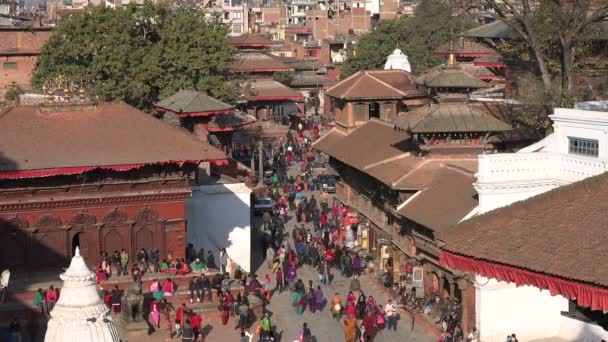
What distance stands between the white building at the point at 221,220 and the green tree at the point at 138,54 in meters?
15.7

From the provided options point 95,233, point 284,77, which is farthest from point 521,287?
point 284,77

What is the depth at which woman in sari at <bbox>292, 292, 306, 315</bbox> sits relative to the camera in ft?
107

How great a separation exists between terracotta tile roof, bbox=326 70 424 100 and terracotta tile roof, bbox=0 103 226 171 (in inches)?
623

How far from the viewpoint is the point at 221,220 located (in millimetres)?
37312

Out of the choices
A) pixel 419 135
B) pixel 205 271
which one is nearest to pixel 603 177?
pixel 205 271

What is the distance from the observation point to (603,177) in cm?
1057

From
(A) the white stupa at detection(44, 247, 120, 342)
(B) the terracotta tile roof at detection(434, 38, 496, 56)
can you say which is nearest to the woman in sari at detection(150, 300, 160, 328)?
(A) the white stupa at detection(44, 247, 120, 342)

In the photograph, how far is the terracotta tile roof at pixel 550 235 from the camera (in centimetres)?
949

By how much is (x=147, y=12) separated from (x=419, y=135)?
74.0 feet

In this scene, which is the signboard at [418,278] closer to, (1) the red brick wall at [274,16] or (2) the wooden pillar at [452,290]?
(2) the wooden pillar at [452,290]

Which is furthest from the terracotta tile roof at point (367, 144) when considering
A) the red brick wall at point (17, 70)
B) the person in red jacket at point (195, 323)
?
the red brick wall at point (17, 70)

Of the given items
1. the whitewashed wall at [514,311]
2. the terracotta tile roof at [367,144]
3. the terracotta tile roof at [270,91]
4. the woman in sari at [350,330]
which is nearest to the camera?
the whitewashed wall at [514,311]

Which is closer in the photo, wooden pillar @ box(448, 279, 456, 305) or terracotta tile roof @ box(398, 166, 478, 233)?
wooden pillar @ box(448, 279, 456, 305)

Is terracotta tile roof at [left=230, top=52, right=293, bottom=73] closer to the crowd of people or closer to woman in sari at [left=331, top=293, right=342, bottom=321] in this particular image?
the crowd of people
